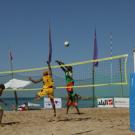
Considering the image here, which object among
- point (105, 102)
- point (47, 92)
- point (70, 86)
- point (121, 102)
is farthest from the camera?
point (105, 102)

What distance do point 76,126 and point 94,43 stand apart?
54.0ft

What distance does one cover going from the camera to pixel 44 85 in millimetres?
13273

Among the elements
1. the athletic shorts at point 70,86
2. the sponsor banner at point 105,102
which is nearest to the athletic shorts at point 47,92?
the athletic shorts at point 70,86

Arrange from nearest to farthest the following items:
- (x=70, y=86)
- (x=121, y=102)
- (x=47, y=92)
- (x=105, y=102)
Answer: (x=47, y=92), (x=70, y=86), (x=121, y=102), (x=105, y=102)

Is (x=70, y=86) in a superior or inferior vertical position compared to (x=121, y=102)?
superior

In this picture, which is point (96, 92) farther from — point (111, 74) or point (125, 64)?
point (125, 64)

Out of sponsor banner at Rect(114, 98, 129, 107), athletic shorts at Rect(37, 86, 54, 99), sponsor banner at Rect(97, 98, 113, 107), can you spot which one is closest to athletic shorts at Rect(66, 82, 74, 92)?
athletic shorts at Rect(37, 86, 54, 99)

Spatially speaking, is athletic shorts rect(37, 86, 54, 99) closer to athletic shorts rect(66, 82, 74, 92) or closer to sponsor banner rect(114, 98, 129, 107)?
athletic shorts rect(66, 82, 74, 92)

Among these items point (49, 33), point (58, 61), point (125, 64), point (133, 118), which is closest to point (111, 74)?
point (58, 61)

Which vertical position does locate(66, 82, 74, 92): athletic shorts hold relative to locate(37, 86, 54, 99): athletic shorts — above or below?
above

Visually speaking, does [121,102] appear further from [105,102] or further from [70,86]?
[70,86]

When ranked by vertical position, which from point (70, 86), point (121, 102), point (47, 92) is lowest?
point (121, 102)

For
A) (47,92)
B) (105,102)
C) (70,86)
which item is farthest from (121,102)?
(47,92)

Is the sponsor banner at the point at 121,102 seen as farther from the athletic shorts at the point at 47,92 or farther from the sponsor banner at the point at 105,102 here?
the athletic shorts at the point at 47,92
